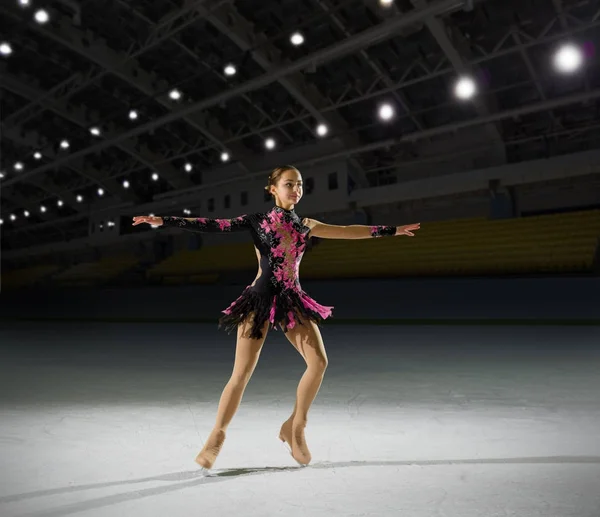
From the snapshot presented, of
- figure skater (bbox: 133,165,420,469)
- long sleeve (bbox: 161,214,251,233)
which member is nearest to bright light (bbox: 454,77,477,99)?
figure skater (bbox: 133,165,420,469)

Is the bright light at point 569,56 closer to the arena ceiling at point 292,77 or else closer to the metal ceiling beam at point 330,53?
the arena ceiling at point 292,77

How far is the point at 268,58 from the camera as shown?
18.1m

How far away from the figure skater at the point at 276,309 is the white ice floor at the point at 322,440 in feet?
0.80

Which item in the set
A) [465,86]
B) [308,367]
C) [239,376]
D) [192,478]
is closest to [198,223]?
[239,376]

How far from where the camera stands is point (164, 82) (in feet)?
73.5

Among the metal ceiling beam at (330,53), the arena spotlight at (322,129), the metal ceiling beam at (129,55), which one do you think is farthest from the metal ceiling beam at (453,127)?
the metal ceiling beam at (330,53)

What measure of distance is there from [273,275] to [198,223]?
45 cm

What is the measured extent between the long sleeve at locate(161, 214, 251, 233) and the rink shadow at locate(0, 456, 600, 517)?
113 cm

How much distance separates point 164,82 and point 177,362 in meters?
17.5

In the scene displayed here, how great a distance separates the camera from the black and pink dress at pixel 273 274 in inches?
110

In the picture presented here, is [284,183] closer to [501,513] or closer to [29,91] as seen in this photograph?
[501,513]

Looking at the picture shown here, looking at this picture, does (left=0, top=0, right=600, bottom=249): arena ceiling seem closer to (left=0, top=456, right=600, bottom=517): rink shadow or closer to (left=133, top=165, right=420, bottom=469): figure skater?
(left=133, top=165, right=420, bottom=469): figure skater

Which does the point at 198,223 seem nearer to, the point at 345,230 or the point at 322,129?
the point at 345,230

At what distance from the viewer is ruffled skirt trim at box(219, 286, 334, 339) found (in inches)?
110
